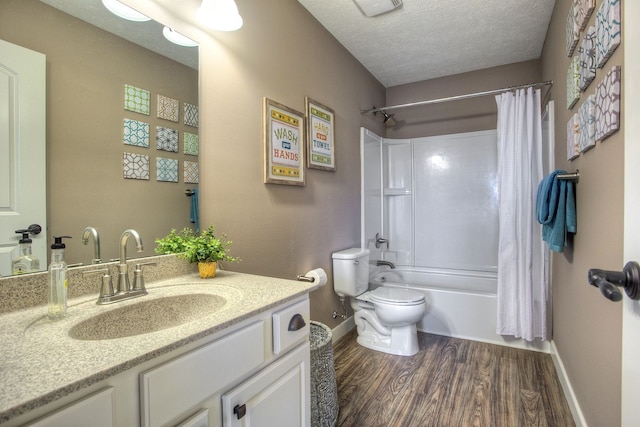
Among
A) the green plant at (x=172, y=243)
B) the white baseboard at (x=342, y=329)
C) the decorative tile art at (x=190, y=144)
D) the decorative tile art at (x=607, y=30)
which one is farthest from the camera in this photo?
the white baseboard at (x=342, y=329)

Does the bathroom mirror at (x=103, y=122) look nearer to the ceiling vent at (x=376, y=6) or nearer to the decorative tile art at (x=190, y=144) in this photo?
the decorative tile art at (x=190, y=144)

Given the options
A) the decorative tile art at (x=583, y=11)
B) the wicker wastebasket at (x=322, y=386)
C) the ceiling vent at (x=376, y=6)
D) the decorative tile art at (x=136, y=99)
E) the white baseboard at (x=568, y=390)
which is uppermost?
the ceiling vent at (x=376, y=6)

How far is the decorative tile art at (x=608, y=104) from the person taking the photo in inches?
40.1

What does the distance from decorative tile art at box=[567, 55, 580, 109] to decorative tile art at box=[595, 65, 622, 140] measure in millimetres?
402

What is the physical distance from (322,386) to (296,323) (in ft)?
2.01

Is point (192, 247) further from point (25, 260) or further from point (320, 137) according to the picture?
point (320, 137)

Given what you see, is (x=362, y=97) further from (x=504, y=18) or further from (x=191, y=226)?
(x=191, y=226)

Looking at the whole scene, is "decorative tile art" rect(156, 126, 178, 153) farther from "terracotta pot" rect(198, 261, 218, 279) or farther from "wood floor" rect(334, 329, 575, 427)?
"wood floor" rect(334, 329, 575, 427)

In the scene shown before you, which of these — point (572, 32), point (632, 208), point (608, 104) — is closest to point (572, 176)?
point (608, 104)

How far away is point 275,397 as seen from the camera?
41.6 inches

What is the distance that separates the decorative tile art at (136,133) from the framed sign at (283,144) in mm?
695

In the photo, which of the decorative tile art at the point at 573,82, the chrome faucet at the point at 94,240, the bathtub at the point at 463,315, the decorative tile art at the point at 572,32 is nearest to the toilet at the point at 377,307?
the bathtub at the point at 463,315

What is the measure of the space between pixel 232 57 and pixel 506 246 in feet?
7.64

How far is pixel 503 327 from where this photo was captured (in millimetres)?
2469
